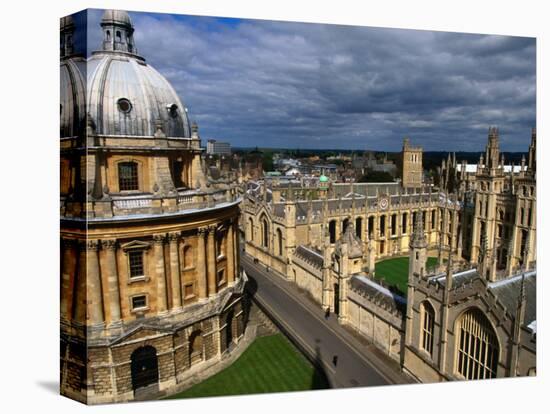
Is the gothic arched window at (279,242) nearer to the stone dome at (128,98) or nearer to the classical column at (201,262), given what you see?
the classical column at (201,262)

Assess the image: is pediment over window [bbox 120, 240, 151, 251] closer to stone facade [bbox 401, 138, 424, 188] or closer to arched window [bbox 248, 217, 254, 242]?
arched window [bbox 248, 217, 254, 242]

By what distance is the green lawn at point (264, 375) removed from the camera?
13891 mm

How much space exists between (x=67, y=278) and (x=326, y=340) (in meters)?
11.9

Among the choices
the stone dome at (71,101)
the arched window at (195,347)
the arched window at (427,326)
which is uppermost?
the stone dome at (71,101)

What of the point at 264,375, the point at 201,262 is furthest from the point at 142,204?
the point at 264,375

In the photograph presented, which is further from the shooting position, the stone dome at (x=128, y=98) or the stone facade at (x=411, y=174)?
the stone facade at (x=411, y=174)

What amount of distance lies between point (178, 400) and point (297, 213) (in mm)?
20083

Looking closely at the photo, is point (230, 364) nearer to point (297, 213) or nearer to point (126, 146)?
point (126, 146)

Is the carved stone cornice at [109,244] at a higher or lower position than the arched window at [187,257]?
higher

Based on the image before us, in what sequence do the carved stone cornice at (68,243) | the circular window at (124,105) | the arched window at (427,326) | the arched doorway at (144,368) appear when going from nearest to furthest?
the carved stone cornice at (68,243) < the circular window at (124,105) < the arched doorway at (144,368) < the arched window at (427,326)

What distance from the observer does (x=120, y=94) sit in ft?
46.8

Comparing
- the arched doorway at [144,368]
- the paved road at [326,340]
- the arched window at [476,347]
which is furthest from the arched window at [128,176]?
the arched window at [476,347]

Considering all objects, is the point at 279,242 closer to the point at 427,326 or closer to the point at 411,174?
the point at 411,174

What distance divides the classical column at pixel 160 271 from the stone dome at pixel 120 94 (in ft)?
13.4
